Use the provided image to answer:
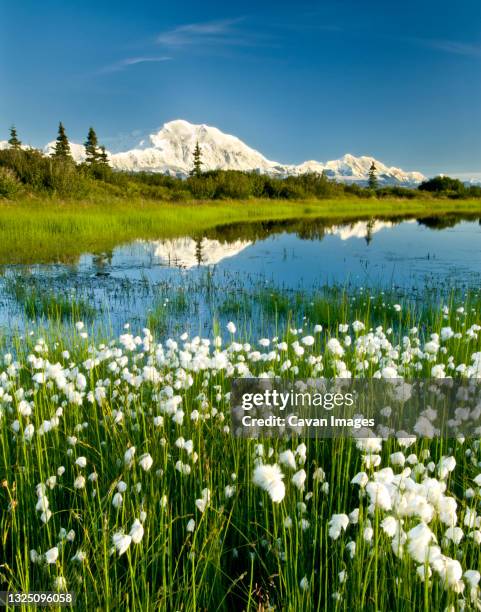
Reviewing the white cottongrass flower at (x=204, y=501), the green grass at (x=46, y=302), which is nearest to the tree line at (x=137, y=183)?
the green grass at (x=46, y=302)

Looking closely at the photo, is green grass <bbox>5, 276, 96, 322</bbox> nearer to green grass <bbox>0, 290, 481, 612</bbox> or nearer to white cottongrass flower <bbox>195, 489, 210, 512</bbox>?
green grass <bbox>0, 290, 481, 612</bbox>

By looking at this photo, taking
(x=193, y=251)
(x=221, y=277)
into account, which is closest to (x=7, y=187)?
(x=193, y=251)

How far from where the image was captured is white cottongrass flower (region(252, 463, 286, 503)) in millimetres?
2008

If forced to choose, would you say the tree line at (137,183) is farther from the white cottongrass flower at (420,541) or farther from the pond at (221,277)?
the white cottongrass flower at (420,541)

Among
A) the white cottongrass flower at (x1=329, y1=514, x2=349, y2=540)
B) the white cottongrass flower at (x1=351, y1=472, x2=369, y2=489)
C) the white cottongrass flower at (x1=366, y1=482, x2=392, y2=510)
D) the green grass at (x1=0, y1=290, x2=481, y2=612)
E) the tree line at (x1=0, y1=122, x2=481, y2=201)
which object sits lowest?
the green grass at (x1=0, y1=290, x2=481, y2=612)

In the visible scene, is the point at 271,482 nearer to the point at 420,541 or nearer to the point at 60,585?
the point at 420,541

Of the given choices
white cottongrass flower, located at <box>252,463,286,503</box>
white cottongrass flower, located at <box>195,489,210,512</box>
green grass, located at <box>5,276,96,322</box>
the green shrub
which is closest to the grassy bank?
the green shrub

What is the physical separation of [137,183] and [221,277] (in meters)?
45.1

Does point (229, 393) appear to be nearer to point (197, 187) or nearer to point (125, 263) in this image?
point (125, 263)

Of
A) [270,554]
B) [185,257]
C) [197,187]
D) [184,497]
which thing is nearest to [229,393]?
[184,497]

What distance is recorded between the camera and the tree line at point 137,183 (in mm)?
34031

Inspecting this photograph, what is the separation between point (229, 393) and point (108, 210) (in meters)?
22.5

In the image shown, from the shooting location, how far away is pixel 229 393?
4578mm

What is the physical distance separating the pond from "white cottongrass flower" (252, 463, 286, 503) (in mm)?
4257
